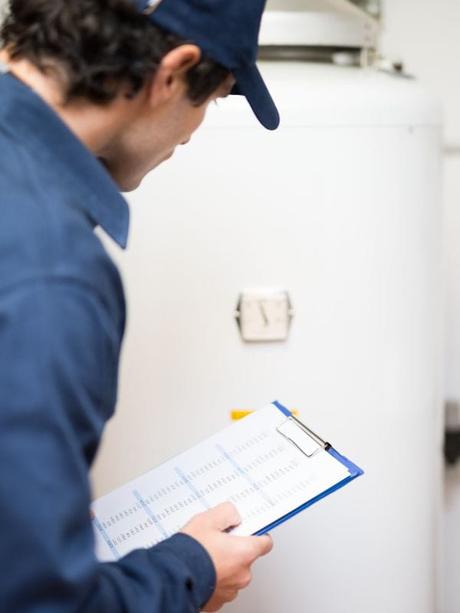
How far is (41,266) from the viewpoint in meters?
0.52

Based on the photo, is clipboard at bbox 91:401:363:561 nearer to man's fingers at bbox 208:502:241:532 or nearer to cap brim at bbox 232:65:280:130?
man's fingers at bbox 208:502:241:532

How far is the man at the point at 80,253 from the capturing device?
0.50 m

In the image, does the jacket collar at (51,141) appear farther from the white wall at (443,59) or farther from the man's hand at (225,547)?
the white wall at (443,59)

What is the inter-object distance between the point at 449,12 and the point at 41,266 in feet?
3.83

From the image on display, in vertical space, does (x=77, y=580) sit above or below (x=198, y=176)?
below

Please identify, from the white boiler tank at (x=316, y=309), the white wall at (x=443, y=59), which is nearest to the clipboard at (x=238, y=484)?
the white boiler tank at (x=316, y=309)

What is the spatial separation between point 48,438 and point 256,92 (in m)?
0.42

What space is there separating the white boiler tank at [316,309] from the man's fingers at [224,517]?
319mm

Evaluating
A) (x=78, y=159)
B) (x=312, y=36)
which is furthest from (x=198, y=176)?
(x=78, y=159)

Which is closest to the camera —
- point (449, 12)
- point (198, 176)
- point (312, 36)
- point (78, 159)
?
point (78, 159)

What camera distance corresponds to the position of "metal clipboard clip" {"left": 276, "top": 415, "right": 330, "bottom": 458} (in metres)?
0.84

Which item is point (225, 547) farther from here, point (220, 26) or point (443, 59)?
point (443, 59)

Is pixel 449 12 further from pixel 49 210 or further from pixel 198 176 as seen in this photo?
pixel 49 210

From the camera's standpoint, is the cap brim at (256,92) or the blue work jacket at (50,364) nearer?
the blue work jacket at (50,364)
